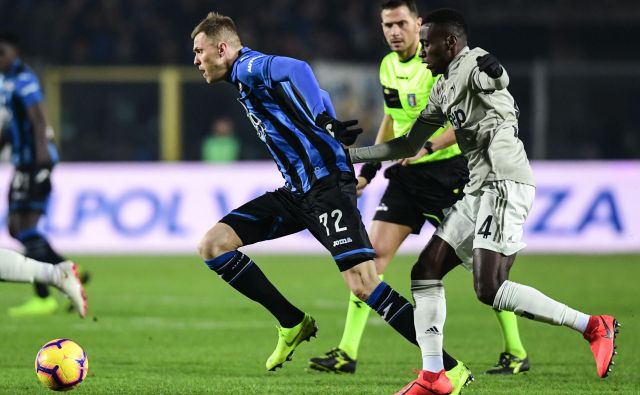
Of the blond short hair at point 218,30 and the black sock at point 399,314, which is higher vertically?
the blond short hair at point 218,30

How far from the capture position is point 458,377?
6.15m

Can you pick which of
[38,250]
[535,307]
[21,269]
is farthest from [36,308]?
[535,307]

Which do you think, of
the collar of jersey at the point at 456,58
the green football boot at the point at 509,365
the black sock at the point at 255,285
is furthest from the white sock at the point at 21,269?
the collar of jersey at the point at 456,58

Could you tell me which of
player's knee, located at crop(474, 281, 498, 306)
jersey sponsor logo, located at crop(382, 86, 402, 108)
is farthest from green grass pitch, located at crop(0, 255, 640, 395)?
jersey sponsor logo, located at crop(382, 86, 402, 108)

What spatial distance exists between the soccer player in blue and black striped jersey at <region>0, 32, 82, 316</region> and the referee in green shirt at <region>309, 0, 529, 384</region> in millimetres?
3889

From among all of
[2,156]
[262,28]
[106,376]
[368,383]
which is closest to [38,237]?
[106,376]

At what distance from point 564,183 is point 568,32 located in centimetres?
934

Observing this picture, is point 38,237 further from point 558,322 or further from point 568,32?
point 568,32

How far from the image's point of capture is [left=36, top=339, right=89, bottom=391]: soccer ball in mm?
6312

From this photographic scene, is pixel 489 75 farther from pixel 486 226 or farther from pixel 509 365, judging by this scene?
pixel 509 365

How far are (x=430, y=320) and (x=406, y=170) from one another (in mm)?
1954

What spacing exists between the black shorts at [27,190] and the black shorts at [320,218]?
14.8 feet

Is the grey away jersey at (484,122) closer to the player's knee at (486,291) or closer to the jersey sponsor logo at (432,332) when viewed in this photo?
the player's knee at (486,291)

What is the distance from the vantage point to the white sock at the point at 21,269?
7914mm
